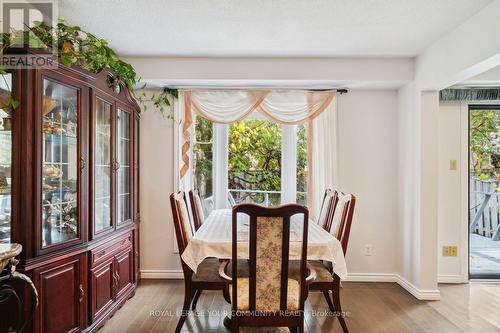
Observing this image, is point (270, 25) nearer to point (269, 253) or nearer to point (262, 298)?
point (269, 253)

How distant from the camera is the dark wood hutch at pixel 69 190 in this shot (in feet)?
5.79

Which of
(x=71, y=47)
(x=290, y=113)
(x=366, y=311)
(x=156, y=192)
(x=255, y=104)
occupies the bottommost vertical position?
(x=366, y=311)

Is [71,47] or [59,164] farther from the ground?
[71,47]

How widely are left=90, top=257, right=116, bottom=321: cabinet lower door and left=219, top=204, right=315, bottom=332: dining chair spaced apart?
1146 mm

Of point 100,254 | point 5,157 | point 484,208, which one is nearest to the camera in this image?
point 5,157

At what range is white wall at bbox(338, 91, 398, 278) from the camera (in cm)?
355

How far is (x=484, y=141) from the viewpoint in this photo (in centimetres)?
365

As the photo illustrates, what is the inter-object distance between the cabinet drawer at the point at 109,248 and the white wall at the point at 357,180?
0.55 m

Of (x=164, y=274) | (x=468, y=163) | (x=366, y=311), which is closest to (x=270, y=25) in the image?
(x=366, y=311)

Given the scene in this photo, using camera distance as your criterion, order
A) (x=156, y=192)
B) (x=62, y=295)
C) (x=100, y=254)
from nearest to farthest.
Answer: (x=62, y=295), (x=100, y=254), (x=156, y=192)

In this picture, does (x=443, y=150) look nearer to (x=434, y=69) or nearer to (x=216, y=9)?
(x=434, y=69)

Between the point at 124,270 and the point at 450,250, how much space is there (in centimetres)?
A: 352

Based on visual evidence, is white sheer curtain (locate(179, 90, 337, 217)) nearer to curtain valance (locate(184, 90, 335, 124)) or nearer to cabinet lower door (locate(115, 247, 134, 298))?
curtain valance (locate(184, 90, 335, 124))

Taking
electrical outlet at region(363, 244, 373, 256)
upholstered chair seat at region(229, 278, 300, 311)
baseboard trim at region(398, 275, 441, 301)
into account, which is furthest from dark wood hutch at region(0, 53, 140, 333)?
baseboard trim at region(398, 275, 441, 301)
